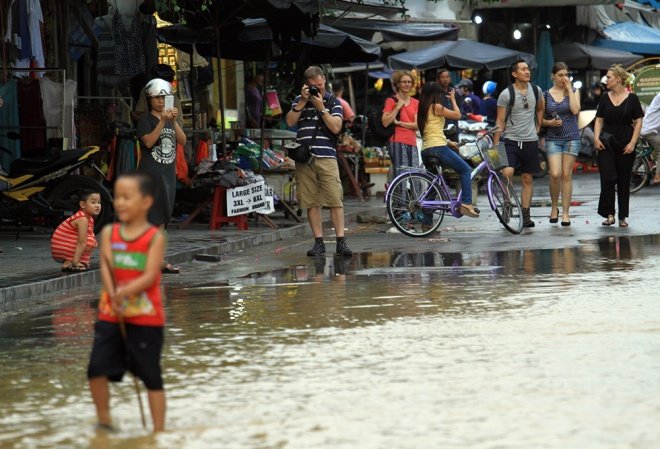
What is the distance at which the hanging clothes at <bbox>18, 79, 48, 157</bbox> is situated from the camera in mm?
18234

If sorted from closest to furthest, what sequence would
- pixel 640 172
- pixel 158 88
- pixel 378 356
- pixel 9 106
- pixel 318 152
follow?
pixel 378 356 < pixel 158 88 < pixel 318 152 < pixel 9 106 < pixel 640 172

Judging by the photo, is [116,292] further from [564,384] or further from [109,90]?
[109,90]

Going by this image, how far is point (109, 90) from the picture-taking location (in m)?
22.4

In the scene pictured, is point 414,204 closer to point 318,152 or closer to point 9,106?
point 318,152

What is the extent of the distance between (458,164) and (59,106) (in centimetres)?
522

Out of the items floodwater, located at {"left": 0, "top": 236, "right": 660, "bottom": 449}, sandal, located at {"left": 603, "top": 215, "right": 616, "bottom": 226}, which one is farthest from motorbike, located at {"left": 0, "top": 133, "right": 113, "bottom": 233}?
sandal, located at {"left": 603, "top": 215, "right": 616, "bottom": 226}

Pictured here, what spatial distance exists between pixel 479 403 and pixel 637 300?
12.7ft

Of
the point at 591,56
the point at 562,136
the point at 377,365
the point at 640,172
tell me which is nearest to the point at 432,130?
the point at 562,136

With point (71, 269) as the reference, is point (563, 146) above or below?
above

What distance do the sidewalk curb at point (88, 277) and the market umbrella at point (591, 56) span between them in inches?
712

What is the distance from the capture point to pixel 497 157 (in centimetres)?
1758

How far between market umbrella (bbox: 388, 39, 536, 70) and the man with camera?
1493 centimetres

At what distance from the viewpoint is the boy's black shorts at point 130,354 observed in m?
6.26

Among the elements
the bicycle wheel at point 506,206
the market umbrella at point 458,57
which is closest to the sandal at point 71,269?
the bicycle wheel at point 506,206
